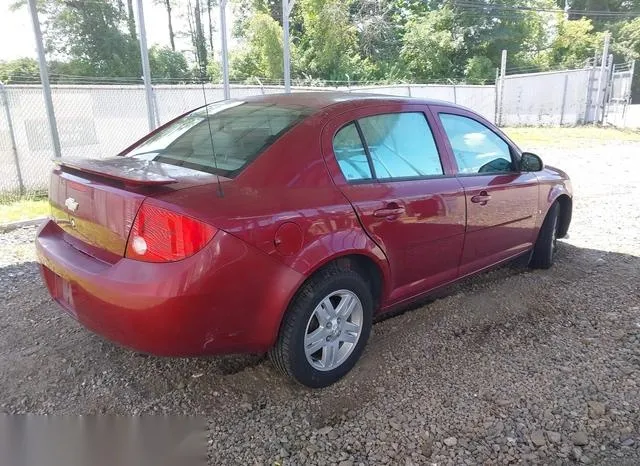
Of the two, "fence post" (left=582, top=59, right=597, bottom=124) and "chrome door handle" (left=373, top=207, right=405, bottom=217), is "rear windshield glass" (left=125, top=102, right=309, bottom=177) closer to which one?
"chrome door handle" (left=373, top=207, right=405, bottom=217)

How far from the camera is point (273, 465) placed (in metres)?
2.29

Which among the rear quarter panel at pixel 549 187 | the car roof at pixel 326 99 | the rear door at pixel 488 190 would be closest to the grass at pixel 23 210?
the car roof at pixel 326 99

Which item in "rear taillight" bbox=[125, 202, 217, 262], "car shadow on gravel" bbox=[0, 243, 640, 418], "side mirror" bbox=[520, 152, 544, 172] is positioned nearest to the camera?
"rear taillight" bbox=[125, 202, 217, 262]

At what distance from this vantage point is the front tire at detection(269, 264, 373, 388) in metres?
2.62

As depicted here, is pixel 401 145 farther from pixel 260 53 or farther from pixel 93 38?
pixel 93 38

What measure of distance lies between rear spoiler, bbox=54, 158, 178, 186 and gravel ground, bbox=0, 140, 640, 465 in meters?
1.17

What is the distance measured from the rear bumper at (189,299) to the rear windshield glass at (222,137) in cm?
53

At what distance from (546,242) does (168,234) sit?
363cm

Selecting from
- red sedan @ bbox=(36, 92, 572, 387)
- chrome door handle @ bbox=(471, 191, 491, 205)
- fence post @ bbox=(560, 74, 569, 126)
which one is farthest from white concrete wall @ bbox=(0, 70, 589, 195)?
fence post @ bbox=(560, 74, 569, 126)

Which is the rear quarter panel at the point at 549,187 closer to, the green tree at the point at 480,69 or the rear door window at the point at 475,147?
the rear door window at the point at 475,147

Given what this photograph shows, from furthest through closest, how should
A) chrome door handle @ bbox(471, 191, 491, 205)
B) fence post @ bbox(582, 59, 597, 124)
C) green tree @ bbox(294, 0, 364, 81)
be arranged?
green tree @ bbox(294, 0, 364, 81) → fence post @ bbox(582, 59, 597, 124) → chrome door handle @ bbox(471, 191, 491, 205)

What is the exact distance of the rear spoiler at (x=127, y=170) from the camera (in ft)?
7.66

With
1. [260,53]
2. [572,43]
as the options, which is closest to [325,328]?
[260,53]

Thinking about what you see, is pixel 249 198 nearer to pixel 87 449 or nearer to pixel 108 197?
pixel 108 197
